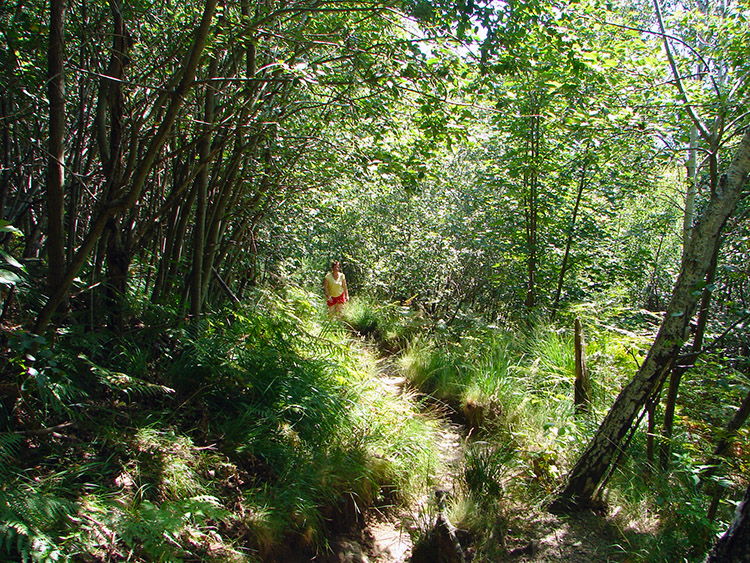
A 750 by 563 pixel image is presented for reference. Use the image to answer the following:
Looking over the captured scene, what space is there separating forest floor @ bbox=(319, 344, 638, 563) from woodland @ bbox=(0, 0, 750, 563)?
0.02m

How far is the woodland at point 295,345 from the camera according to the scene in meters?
2.93

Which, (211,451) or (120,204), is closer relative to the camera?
(120,204)

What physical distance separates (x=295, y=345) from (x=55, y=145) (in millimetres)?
2970

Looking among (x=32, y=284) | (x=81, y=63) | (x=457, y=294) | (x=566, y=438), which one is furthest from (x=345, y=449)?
(x=457, y=294)

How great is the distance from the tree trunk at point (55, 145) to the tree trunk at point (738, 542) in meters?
3.40

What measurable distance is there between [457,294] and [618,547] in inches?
285

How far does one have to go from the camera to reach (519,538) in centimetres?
383

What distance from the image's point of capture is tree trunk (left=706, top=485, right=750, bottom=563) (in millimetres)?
1742

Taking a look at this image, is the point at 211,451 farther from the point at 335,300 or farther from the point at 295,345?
the point at 335,300

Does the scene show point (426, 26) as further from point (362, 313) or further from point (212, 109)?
point (362, 313)

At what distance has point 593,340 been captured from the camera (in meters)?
6.52

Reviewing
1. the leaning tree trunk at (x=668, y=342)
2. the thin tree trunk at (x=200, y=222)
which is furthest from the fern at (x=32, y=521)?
the leaning tree trunk at (x=668, y=342)

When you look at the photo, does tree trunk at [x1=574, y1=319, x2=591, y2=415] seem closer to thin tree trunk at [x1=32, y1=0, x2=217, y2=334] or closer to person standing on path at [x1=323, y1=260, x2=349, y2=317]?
thin tree trunk at [x1=32, y1=0, x2=217, y2=334]

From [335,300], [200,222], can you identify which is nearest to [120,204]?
[200,222]
